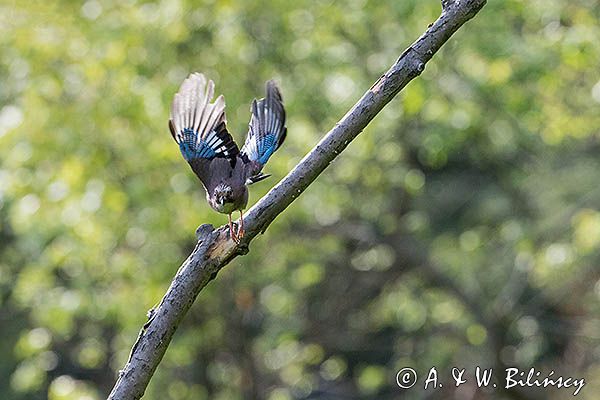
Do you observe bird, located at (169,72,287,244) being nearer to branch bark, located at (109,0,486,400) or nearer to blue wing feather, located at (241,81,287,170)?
blue wing feather, located at (241,81,287,170)

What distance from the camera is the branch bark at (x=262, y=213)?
222 centimetres

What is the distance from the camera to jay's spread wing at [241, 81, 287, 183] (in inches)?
107

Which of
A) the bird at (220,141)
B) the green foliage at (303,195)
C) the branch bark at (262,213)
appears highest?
the green foliage at (303,195)

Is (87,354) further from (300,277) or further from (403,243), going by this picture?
(403,243)

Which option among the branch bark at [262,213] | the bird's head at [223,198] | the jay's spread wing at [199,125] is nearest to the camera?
the branch bark at [262,213]

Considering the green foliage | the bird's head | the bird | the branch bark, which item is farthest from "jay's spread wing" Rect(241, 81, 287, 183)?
the green foliage

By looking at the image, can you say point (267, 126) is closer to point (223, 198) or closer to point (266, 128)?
point (266, 128)

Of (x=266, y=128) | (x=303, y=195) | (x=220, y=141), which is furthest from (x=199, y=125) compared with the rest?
(x=303, y=195)

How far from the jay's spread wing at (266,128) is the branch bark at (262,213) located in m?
0.47

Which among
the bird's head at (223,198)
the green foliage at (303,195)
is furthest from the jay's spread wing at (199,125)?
the green foliage at (303,195)

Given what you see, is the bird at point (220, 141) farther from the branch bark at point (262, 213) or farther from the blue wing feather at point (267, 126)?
the branch bark at point (262, 213)

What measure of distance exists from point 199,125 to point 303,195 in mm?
4562

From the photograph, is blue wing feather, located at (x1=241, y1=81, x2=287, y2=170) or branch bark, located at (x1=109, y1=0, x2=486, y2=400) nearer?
branch bark, located at (x1=109, y1=0, x2=486, y2=400)

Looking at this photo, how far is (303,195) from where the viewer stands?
23.8ft
